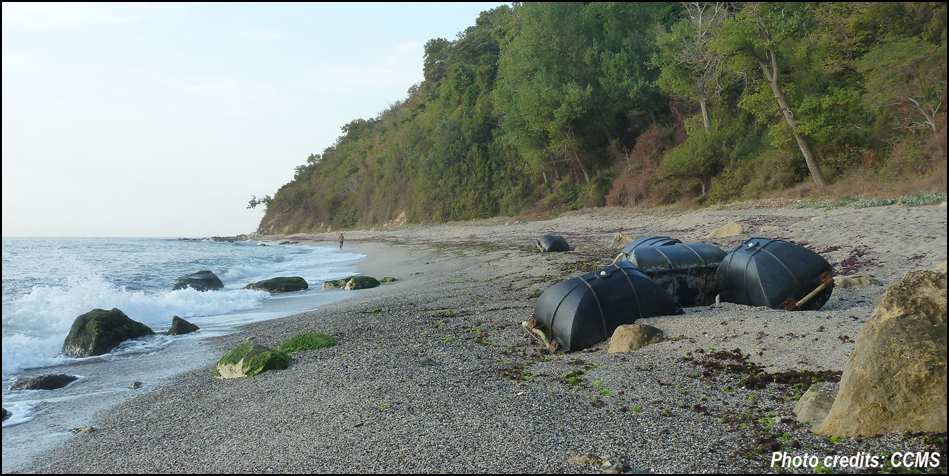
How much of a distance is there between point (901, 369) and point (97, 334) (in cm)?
1043

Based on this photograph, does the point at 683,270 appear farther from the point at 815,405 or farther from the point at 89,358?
the point at 89,358

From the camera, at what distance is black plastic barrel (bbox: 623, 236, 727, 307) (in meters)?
9.24

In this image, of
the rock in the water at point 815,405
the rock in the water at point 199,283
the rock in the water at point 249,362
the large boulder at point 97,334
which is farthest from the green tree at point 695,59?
the large boulder at point 97,334

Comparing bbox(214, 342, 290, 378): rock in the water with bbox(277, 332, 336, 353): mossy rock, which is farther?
bbox(277, 332, 336, 353): mossy rock

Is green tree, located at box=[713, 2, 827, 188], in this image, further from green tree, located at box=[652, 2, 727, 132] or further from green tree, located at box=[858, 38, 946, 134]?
green tree, located at box=[858, 38, 946, 134]

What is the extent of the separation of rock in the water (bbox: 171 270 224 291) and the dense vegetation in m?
19.0

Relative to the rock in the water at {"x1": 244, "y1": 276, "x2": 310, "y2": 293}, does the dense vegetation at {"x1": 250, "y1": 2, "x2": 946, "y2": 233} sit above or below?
above

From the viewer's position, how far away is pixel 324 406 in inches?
207

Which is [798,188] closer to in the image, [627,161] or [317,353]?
[627,161]

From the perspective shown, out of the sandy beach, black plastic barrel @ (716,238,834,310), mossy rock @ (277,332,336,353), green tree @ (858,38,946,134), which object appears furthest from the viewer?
green tree @ (858,38,946,134)

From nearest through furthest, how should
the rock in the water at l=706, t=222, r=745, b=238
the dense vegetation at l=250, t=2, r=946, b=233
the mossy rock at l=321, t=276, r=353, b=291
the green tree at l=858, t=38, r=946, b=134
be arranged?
the green tree at l=858, t=38, r=946, b=134, the mossy rock at l=321, t=276, r=353, b=291, the rock in the water at l=706, t=222, r=745, b=238, the dense vegetation at l=250, t=2, r=946, b=233

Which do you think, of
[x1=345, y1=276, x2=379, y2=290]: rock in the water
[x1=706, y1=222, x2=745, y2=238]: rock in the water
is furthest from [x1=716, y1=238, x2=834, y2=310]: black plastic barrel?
[x1=345, y1=276, x2=379, y2=290]: rock in the water

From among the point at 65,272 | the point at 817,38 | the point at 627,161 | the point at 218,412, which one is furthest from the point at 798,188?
the point at 65,272

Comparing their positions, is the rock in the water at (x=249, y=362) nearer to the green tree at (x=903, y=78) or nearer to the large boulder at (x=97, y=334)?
the large boulder at (x=97, y=334)
